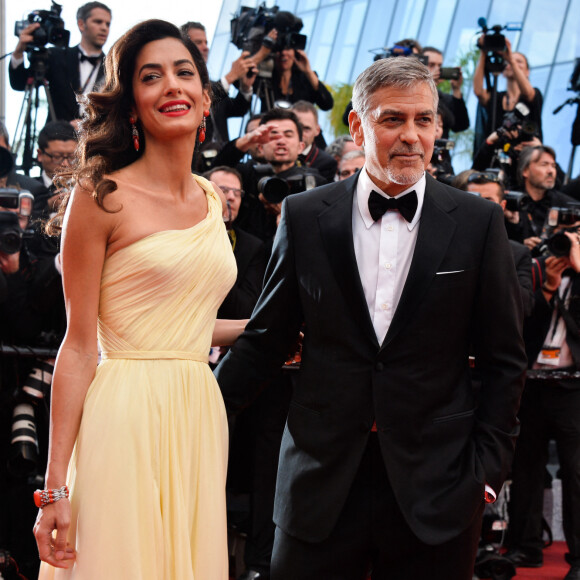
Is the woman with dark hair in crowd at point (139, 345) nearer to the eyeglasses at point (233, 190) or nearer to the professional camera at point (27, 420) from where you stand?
the professional camera at point (27, 420)

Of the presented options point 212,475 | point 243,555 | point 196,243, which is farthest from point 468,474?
point 243,555

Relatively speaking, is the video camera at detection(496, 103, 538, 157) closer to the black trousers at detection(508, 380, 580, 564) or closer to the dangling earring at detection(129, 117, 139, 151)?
the black trousers at detection(508, 380, 580, 564)

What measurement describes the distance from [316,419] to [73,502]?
65cm

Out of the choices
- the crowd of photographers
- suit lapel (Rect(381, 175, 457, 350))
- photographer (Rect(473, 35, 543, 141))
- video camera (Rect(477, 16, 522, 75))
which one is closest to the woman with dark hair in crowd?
suit lapel (Rect(381, 175, 457, 350))

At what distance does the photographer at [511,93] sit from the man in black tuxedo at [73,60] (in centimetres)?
284

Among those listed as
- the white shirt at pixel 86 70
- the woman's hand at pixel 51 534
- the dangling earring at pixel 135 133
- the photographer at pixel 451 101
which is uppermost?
the photographer at pixel 451 101

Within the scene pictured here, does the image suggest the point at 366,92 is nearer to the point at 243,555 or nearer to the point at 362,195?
the point at 362,195

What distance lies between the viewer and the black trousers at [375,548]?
2287 millimetres

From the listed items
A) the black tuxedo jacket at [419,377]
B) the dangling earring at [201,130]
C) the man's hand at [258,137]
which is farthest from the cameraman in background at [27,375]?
the black tuxedo jacket at [419,377]

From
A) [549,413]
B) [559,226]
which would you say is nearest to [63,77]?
[559,226]

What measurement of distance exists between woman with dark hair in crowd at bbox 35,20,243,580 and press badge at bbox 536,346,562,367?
9.17ft

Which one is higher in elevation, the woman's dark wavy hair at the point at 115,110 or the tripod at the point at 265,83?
the tripod at the point at 265,83

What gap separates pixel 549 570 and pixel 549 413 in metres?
0.85

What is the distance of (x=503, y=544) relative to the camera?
16.7ft
